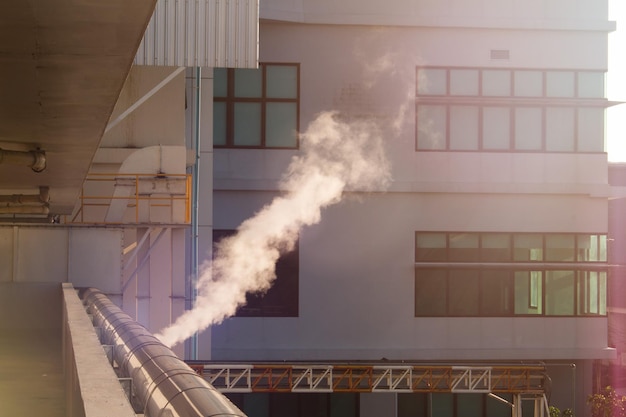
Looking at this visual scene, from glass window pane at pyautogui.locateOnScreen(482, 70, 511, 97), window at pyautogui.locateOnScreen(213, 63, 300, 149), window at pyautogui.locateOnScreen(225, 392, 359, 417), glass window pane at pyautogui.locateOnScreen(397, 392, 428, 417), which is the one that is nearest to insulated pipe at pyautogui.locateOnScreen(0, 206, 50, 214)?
window at pyautogui.locateOnScreen(213, 63, 300, 149)

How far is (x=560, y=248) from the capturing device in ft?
111

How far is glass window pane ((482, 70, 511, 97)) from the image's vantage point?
32625 millimetres

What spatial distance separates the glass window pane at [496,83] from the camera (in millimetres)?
32625

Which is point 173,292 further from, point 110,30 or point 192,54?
point 110,30

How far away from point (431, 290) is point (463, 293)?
1038 millimetres

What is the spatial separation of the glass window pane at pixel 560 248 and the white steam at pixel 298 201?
19.3ft

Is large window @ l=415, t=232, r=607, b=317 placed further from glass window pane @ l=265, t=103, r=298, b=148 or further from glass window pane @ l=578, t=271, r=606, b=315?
glass window pane @ l=265, t=103, r=298, b=148

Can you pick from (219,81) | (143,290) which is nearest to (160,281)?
(143,290)

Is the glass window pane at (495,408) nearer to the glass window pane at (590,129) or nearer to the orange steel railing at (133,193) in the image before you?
the glass window pane at (590,129)

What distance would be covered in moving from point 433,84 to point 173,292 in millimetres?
11492

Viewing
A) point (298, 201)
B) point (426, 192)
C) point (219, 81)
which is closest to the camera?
point (298, 201)

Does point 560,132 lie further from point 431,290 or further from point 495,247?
point 431,290

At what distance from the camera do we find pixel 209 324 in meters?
31.2

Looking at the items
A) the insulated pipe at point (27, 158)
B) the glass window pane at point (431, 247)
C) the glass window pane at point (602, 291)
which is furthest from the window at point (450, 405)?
the insulated pipe at point (27, 158)
